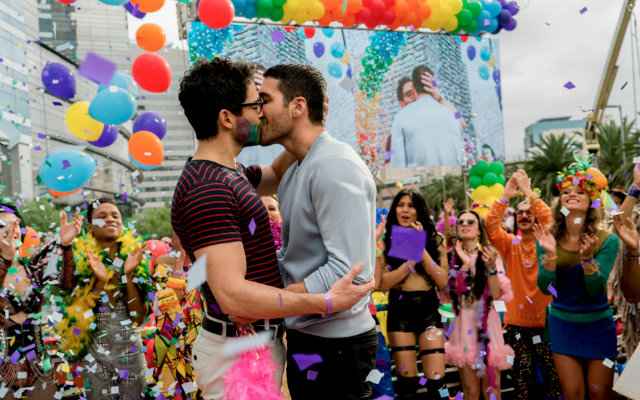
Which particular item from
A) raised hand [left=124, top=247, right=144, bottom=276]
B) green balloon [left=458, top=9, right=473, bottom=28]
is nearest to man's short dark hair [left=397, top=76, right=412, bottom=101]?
green balloon [left=458, top=9, right=473, bottom=28]

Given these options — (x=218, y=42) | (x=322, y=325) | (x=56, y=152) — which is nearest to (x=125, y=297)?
(x=56, y=152)

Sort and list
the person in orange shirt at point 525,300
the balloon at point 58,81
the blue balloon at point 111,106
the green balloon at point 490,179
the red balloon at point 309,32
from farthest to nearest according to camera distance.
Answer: the red balloon at point 309,32, the green balloon at point 490,179, the balloon at point 58,81, the blue balloon at point 111,106, the person in orange shirt at point 525,300

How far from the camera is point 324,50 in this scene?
10648mm

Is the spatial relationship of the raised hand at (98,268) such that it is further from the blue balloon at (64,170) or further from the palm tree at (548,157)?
the palm tree at (548,157)

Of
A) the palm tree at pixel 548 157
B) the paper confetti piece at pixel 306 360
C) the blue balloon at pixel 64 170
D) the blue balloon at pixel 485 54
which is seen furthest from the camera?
the palm tree at pixel 548 157

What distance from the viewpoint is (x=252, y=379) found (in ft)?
5.51

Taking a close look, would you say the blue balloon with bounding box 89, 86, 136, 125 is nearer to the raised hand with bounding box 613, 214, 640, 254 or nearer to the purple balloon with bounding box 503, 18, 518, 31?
the raised hand with bounding box 613, 214, 640, 254

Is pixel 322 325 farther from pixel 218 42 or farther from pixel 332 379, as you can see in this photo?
pixel 218 42

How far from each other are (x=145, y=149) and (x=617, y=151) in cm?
2061

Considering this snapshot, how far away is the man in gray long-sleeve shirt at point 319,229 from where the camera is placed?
65.9 inches

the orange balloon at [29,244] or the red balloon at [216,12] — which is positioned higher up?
the red balloon at [216,12]

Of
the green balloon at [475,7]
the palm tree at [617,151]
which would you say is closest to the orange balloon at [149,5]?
the green balloon at [475,7]

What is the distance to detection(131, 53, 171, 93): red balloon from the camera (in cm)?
506

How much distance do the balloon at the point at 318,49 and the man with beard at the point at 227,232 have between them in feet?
29.5
